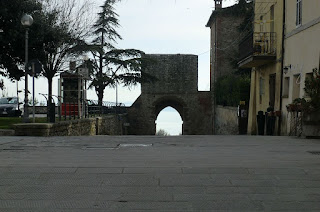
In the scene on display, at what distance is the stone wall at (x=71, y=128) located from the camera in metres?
14.5

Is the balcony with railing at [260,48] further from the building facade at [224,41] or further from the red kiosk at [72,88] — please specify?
the building facade at [224,41]

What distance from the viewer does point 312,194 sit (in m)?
5.67

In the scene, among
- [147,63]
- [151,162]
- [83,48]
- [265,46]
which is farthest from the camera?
[147,63]

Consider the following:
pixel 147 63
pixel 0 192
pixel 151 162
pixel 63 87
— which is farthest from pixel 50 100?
pixel 147 63

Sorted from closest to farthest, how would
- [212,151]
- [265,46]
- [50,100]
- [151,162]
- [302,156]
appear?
[151,162] → [302,156] → [212,151] → [50,100] → [265,46]

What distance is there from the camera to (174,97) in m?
47.8

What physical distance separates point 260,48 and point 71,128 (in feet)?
30.6

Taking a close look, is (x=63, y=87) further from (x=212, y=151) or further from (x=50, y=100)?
(x=212, y=151)

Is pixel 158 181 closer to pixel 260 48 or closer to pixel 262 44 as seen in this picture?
pixel 260 48

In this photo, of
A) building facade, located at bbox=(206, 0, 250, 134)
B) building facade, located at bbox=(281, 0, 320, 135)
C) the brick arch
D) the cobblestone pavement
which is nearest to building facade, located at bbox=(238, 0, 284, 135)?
building facade, located at bbox=(281, 0, 320, 135)

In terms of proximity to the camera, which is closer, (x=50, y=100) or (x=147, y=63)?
(x=50, y=100)

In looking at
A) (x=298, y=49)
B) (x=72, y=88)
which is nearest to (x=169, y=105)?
(x=72, y=88)

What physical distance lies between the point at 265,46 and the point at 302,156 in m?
13.0

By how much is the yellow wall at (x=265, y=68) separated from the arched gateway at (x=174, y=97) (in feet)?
74.3
